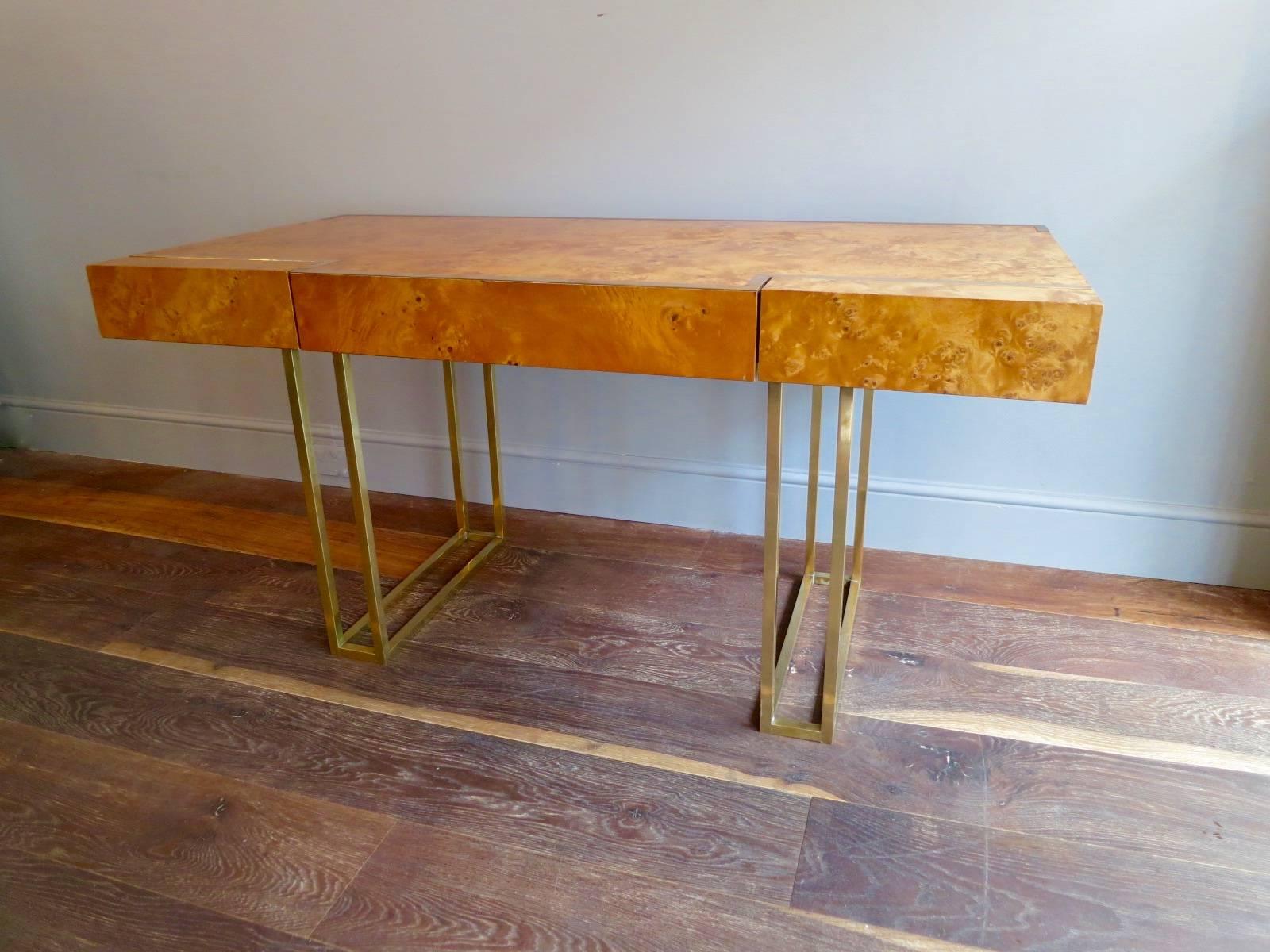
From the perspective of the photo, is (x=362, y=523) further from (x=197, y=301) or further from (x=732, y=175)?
(x=732, y=175)

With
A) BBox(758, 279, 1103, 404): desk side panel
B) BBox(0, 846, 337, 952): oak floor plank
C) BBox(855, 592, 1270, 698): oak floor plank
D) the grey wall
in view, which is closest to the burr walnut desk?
BBox(758, 279, 1103, 404): desk side panel

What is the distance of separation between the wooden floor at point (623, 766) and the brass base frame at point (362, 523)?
5cm

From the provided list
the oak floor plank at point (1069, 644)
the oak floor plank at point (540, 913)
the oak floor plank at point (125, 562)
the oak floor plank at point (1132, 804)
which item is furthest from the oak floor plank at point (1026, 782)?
the oak floor plank at point (125, 562)

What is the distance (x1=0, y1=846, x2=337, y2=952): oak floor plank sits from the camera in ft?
3.86

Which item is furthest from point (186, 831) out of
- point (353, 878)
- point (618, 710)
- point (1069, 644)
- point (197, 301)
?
point (1069, 644)

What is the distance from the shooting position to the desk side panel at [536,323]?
4.06 feet

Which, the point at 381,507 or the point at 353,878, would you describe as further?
the point at 381,507

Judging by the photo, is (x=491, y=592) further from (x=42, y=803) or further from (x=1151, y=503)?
(x=1151, y=503)

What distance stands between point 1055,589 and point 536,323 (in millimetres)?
1249

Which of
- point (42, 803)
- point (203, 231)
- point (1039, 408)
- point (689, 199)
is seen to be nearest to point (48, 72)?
point (203, 231)

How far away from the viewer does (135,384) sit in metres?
2.68

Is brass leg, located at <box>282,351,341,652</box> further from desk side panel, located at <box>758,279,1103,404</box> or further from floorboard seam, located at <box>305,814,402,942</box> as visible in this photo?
desk side panel, located at <box>758,279,1103,404</box>

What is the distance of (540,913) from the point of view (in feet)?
3.95

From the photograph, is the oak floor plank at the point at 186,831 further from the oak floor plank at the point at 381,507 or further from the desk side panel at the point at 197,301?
the oak floor plank at the point at 381,507
